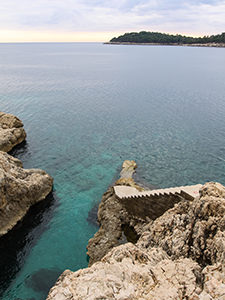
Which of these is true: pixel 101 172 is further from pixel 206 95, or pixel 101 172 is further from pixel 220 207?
pixel 206 95

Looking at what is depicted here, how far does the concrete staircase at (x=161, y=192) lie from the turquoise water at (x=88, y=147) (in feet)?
15.3

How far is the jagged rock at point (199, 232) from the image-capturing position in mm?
13881

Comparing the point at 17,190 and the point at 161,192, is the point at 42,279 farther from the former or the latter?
the point at 161,192

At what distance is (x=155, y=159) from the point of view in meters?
41.2

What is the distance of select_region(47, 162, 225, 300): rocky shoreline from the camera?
10.6 metres

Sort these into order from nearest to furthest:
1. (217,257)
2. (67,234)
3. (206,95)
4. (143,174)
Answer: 1. (217,257)
2. (67,234)
3. (143,174)
4. (206,95)

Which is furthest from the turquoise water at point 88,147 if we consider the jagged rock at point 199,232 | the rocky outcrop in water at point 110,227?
the jagged rock at point 199,232

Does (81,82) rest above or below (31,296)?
above

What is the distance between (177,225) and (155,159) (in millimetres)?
24411

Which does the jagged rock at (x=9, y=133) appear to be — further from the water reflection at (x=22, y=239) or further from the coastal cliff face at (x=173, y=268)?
the coastal cliff face at (x=173, y=268)

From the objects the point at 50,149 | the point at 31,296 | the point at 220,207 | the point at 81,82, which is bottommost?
the point at 31,296

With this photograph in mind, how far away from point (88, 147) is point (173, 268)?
35412mm

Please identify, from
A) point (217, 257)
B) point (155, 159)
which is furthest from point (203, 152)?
point (217, 257)

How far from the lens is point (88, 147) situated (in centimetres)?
4638
